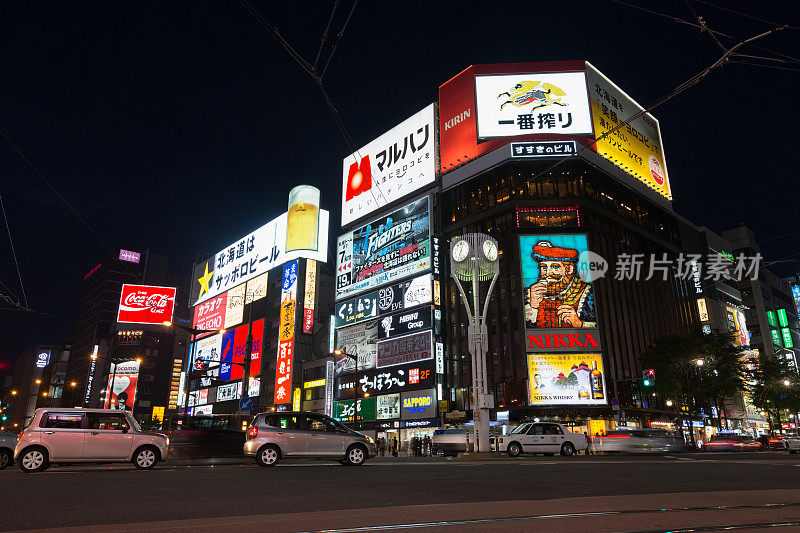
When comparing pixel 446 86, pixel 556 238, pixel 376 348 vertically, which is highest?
pixel 446 86

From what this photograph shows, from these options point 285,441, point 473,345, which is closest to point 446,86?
point 473,345

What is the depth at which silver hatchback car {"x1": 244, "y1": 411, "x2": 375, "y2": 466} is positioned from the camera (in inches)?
596

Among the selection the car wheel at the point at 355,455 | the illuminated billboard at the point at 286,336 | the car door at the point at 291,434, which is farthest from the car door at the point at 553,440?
the illuminated billboard at the point at 286,336

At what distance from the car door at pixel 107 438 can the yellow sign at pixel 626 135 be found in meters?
51.4

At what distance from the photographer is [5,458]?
51.6 ft

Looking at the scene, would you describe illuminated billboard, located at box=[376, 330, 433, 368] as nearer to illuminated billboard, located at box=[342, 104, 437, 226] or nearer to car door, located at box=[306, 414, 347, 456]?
illuminated billboard, located at box=[342, 104, 437, 226]

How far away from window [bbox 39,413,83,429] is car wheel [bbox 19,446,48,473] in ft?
1.93

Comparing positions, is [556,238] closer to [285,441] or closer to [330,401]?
[330,401]

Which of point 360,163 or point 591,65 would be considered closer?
point 591,65

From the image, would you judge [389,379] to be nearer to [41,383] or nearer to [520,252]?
[520,252]

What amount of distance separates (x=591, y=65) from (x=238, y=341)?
54.8 m

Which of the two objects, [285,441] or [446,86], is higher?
[446,86]

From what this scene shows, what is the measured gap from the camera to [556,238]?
171ft

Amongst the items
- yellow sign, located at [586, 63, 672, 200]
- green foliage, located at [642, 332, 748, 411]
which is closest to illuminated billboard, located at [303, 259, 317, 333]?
yellow sign, located at [586, 63, 672, 200]
